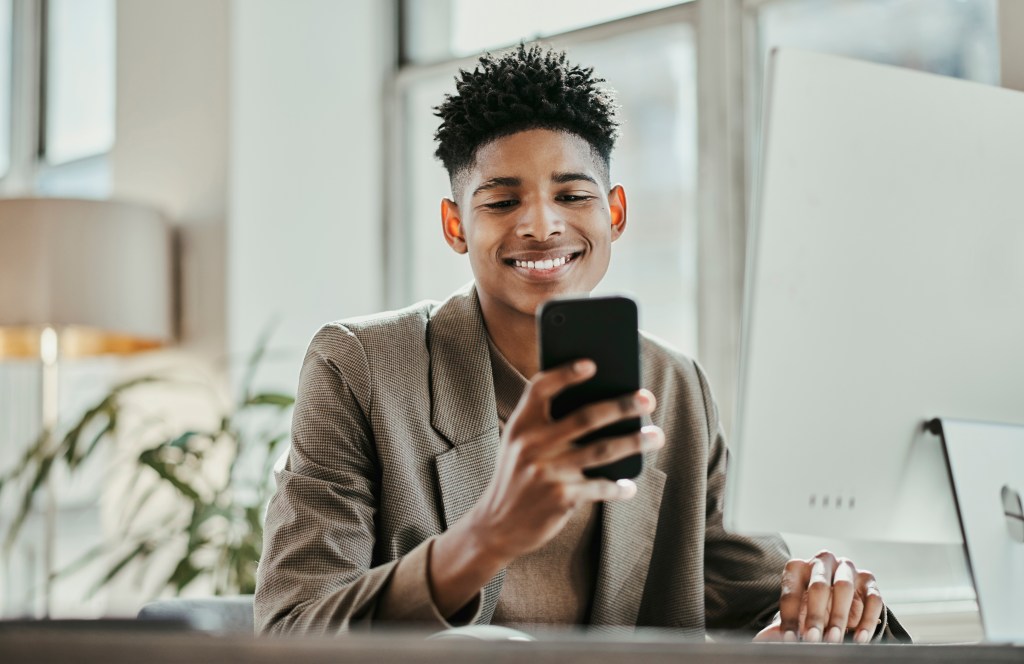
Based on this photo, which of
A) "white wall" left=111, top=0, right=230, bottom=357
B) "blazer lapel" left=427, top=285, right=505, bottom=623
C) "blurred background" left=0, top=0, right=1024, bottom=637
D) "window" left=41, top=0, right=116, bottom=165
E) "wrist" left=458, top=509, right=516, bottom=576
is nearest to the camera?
"wrist" left=458, top=509, right=516, bottom=576

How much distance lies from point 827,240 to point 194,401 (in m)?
2.25

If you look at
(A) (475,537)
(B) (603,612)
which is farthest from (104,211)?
(A) (475,537)

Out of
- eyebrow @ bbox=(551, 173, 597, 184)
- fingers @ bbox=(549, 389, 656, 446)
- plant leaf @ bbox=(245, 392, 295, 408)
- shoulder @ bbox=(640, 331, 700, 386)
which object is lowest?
plant leaf @ bbox=(245, 392, 295, 408)

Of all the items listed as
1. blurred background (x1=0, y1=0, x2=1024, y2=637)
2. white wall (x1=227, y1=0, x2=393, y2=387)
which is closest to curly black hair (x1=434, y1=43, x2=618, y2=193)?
blurred background (x1=0, y1=0, x2=1024, y2=637)

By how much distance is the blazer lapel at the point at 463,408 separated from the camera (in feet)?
4.17

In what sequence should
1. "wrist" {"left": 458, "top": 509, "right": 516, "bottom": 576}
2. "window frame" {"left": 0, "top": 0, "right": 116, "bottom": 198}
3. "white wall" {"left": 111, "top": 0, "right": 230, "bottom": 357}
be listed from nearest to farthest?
"wrist" {"left": 458, "top": 509, "right": 516, "bottom": 576} → "white wall" {"left": 111, "top": 0, "right": 230, "bottom": 357} → "window frame" {"left": 0, "top": 0, "right": 116, "bottom": 198}

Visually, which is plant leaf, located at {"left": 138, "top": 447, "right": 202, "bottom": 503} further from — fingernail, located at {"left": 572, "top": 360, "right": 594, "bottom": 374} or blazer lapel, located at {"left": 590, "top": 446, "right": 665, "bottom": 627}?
fingernail, located at {"left": 572, "top": 360, "right": 594, "bottom": 374}

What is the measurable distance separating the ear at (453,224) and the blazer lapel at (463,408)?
10 centimetres

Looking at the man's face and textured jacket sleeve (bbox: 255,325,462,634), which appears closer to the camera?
textured jacket sleeve (bbox: 255,325,462,634)

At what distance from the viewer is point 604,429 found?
891 millimetres

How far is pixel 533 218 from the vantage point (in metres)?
1.36

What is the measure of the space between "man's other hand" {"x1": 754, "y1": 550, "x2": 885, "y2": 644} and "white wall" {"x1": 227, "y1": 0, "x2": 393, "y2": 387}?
1689 mm

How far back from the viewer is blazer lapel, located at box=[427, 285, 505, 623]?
50.1 inches

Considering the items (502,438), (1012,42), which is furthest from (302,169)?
(502,438)
